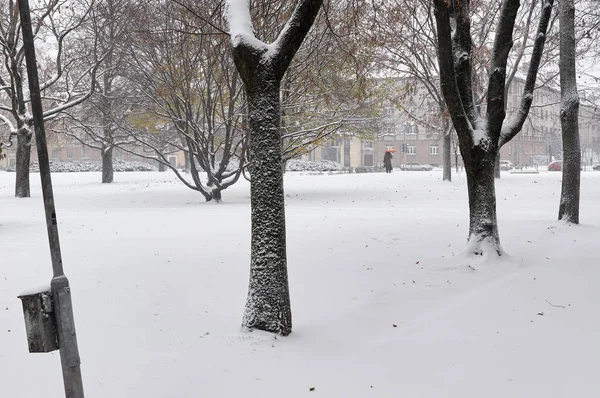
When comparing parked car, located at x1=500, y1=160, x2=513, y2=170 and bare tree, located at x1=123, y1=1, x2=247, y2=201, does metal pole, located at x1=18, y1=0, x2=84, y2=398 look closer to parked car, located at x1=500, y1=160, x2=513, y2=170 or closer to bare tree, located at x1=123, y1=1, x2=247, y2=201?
bare tree, located at x1=123, y1=1, x2=247, y2=201

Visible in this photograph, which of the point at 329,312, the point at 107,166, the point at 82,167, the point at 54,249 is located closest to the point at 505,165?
the point at 107,166

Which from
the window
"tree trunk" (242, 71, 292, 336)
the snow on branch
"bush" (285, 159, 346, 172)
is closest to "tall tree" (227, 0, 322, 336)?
"tree trunk" (242, 71, 292, 336)

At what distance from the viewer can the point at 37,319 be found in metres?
3.23

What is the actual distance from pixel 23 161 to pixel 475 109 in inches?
718

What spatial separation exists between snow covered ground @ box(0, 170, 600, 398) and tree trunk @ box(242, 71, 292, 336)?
24 cm

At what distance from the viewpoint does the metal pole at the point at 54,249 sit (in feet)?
10.5

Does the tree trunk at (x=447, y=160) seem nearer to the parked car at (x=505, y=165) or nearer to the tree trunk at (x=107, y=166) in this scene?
the tree trunk at (x=107, y=166)

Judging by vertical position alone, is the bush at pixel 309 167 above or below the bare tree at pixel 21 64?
below

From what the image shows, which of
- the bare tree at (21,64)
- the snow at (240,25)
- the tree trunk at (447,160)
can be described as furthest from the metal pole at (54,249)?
the tree trunk at (447,160)

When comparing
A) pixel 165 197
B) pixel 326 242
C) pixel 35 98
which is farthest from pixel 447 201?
pixel 35 98

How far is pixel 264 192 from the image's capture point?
5.27m

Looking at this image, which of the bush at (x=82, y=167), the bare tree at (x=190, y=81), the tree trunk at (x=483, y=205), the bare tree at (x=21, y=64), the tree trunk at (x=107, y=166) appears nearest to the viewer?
the tree trunk at (x=483, y=205)

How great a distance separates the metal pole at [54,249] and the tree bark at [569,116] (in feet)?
34.8

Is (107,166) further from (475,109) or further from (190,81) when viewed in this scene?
(475,109)
